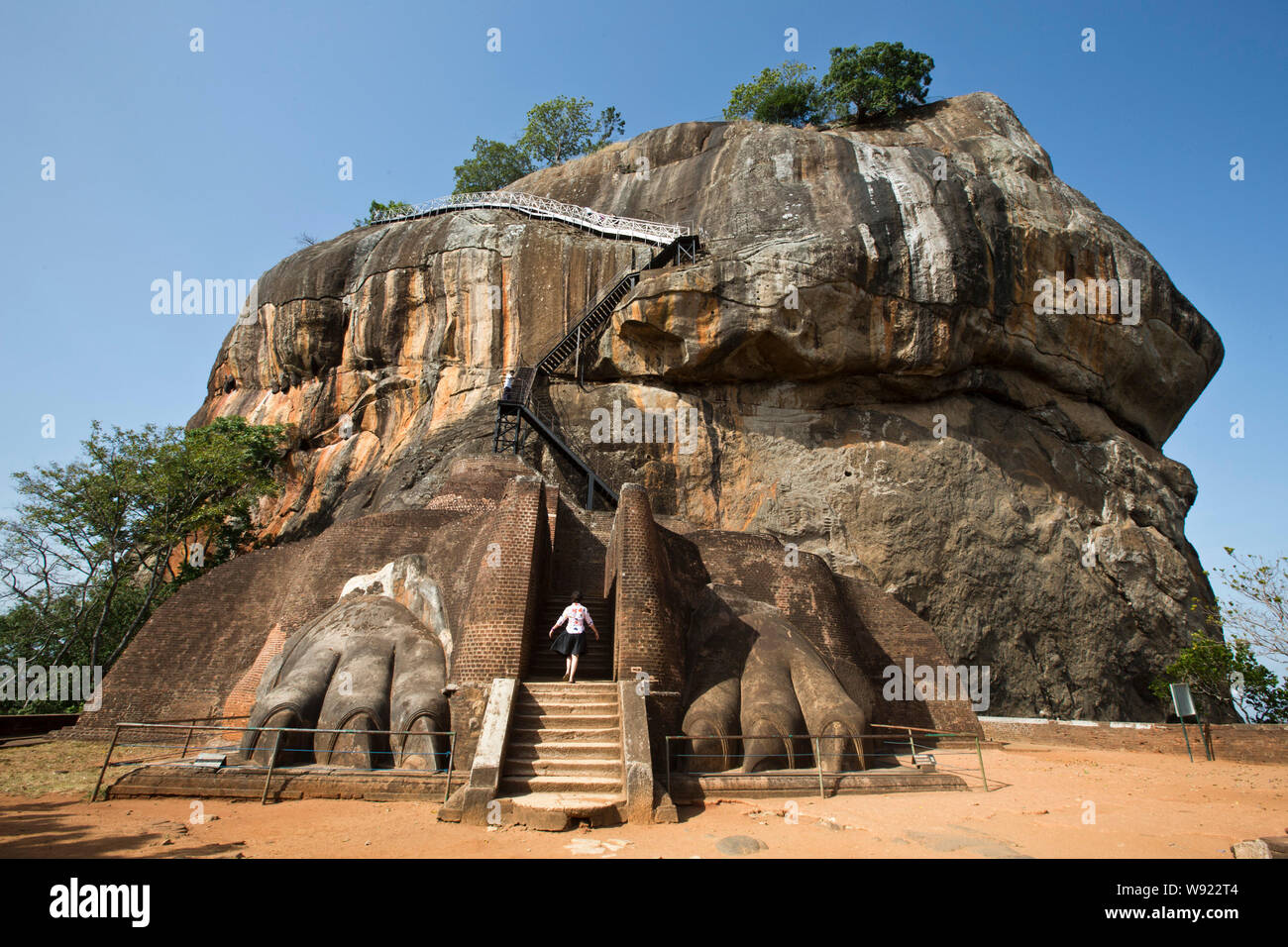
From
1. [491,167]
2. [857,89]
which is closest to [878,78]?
[857,89]

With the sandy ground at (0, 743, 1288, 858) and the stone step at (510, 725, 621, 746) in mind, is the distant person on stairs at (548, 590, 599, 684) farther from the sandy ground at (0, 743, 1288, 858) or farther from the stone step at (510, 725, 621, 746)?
the sandy ground at (0, 743, 1288, 858)

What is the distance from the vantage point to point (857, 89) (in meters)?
32.7

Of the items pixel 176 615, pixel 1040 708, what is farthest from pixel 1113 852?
pixel 1040 708

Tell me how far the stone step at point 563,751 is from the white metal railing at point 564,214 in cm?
2067

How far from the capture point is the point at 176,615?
1434 centimetres

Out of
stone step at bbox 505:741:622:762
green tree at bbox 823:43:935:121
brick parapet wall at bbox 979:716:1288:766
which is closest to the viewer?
stone step at bbox 505:741:622:762

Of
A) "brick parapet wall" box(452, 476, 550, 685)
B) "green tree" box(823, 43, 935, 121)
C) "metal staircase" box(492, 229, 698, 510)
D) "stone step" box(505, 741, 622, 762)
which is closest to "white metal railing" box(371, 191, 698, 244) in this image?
"metal staircase" box(492, 229, 698, 510)

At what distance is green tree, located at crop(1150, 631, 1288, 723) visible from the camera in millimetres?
16219

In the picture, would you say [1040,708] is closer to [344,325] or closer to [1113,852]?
[1113,852]

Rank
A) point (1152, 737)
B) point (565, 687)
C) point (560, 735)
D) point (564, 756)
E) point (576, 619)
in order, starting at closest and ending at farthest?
1. point (564, 756)
2. point (560, 735)
3. point (565, 687)
4. point (576, 619)
5. point (1152, 737)

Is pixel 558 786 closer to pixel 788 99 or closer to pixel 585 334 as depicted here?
pixel 585 334

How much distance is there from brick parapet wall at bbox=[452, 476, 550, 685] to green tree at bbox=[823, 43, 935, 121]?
95.2 ft

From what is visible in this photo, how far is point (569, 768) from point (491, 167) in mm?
43800

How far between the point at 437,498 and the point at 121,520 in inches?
413
